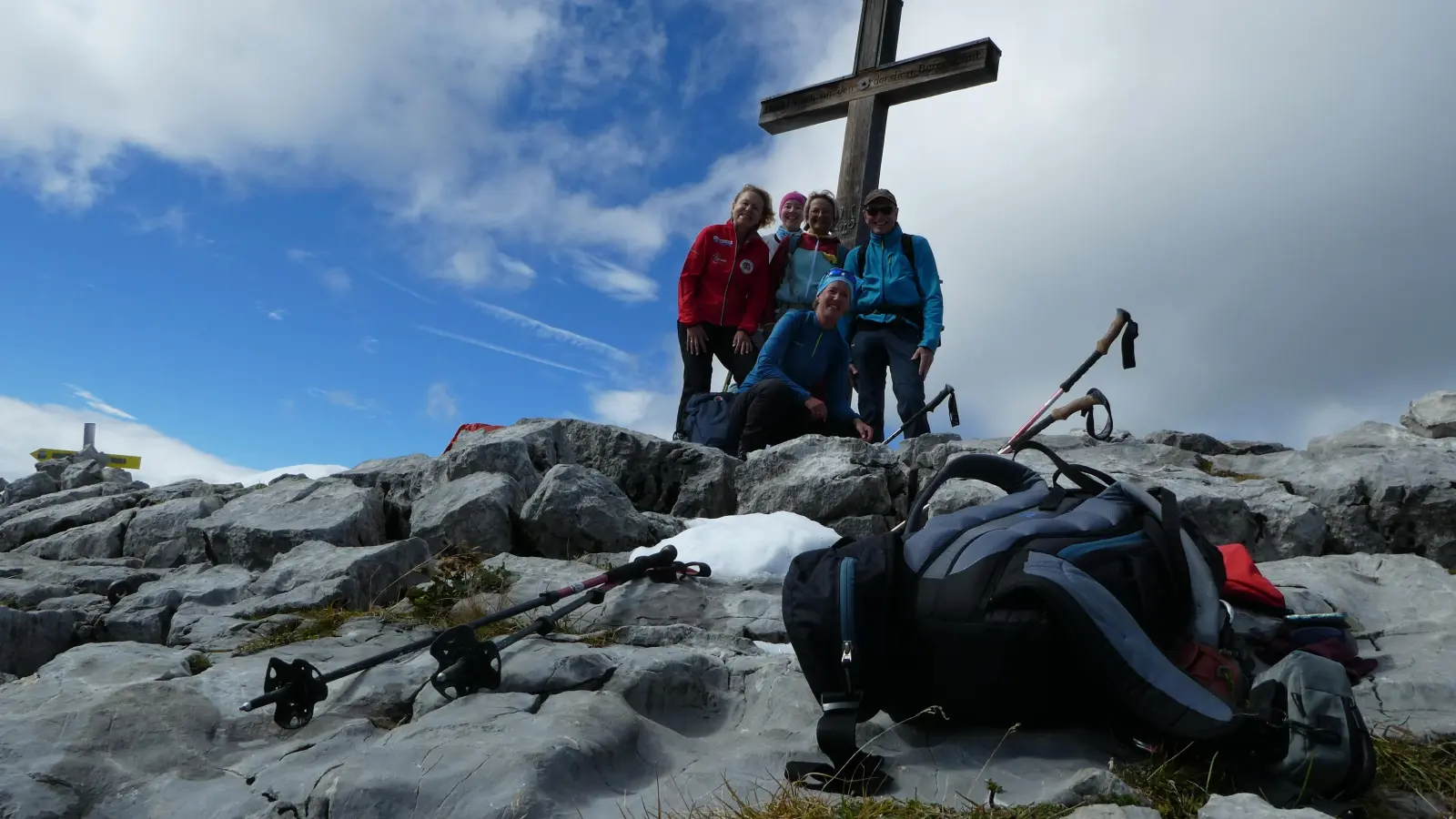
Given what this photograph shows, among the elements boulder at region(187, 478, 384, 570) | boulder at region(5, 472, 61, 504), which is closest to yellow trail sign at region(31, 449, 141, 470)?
boulder at region(5, 472, 61, 504)

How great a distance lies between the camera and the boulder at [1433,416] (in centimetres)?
1057

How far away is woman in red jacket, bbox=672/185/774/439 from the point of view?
9.46 metres

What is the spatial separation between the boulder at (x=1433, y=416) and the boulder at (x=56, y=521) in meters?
13.8

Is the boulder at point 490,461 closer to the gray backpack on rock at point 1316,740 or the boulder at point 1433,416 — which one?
the gray backpack on rock at point 1316,740

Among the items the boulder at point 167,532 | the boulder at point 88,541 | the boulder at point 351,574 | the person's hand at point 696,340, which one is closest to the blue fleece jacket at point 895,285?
the person's hand at point 696,340

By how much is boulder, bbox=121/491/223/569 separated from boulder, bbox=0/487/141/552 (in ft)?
4.92

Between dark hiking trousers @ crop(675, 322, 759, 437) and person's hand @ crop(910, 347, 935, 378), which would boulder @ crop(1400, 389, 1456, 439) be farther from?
dark hiking trousers @ crop(675, 322, 759, 437)

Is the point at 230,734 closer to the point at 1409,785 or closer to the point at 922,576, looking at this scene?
the point at 922,576

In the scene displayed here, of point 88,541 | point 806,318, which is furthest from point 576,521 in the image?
point 88,541

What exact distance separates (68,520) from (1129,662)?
10.6 metres

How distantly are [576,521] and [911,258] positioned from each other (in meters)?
4.50

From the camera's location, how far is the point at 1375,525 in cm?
620

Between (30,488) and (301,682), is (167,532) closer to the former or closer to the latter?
(301,682)

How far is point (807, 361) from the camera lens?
8.59 meters
